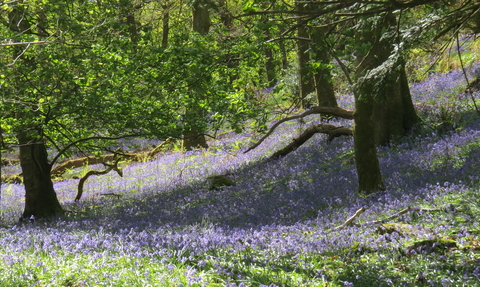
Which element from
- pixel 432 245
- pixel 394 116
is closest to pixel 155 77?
pixel 394 116

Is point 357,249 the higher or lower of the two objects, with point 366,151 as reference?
lower

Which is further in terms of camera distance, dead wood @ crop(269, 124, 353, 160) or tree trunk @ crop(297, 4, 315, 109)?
dead wood @ crop(269, 124, 353, 160)

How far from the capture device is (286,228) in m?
6.61

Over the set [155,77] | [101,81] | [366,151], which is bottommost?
[366,151]

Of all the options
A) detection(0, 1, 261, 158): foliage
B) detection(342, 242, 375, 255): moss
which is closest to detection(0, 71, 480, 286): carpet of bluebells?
detection(342, 242, 375, 255): moss

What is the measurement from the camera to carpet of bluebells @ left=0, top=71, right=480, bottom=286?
14.4ft

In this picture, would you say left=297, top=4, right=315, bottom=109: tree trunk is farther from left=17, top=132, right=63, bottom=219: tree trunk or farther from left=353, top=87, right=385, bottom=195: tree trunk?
left=17, top=132, right=63, bottom=219: tree trunk

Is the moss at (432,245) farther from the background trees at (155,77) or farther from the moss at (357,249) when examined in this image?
the background trees at (155,77)

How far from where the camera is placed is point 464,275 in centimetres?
418

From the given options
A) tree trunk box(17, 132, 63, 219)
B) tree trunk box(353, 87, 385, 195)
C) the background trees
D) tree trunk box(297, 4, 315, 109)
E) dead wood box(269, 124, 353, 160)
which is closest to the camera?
the background trees

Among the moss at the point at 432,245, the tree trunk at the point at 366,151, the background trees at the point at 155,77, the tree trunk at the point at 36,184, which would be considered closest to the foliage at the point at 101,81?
the background trees at the point at 155,77

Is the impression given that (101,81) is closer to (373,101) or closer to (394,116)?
(373,101)

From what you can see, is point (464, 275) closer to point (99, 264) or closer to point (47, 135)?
point (99, 264)

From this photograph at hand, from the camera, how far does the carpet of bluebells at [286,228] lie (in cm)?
438
